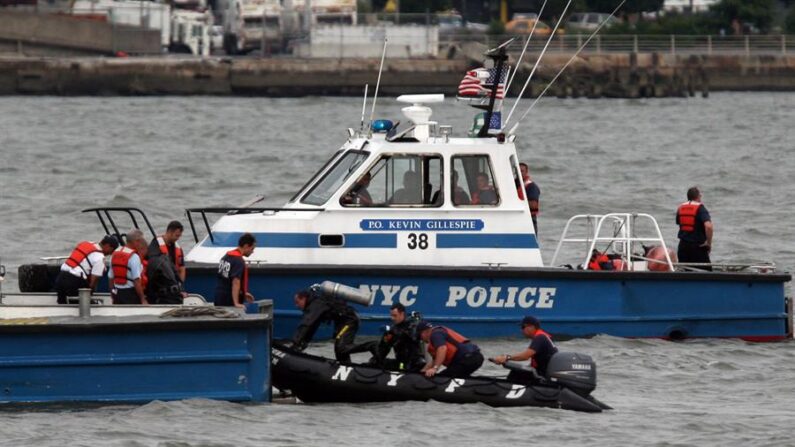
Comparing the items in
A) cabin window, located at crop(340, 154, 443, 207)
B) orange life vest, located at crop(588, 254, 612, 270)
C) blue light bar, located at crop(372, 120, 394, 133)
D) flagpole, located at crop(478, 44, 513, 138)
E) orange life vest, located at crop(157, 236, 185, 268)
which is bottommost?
orange life vest, located at crop(588, 254, 612, 270)

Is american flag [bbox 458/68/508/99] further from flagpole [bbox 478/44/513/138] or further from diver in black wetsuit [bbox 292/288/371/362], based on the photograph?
diver in black wetsuit [bbox 292/288/371/362]

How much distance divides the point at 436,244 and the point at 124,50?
5422 centimetres

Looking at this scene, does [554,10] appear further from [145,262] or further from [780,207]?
[145,262]

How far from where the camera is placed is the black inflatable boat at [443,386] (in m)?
14.1

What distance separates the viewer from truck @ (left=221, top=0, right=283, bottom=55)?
246ft

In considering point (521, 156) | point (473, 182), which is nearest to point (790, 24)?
point (521, 156)

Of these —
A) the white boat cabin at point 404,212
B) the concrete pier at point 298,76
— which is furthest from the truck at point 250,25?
the white boat cabin at point 404,212

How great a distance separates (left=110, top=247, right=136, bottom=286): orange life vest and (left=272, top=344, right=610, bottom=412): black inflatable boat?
1590 millimetres

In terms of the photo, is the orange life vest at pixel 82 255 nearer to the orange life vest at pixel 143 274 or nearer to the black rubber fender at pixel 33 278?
the orange life vest at pixel 143 274

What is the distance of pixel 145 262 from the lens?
14.9m

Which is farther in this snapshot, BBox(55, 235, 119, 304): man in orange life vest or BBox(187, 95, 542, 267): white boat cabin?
BBox(187, 95, 542, 267): white boat cabin

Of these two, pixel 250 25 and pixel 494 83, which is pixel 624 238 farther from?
pixel 250 25

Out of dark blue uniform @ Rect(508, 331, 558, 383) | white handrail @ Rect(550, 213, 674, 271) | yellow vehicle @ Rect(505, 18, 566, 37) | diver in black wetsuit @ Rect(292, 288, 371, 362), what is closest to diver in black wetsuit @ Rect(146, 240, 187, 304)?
diver in black wetsuit @ Rect(292, 288, 371, 362)

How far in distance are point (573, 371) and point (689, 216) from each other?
4089 millimetres
